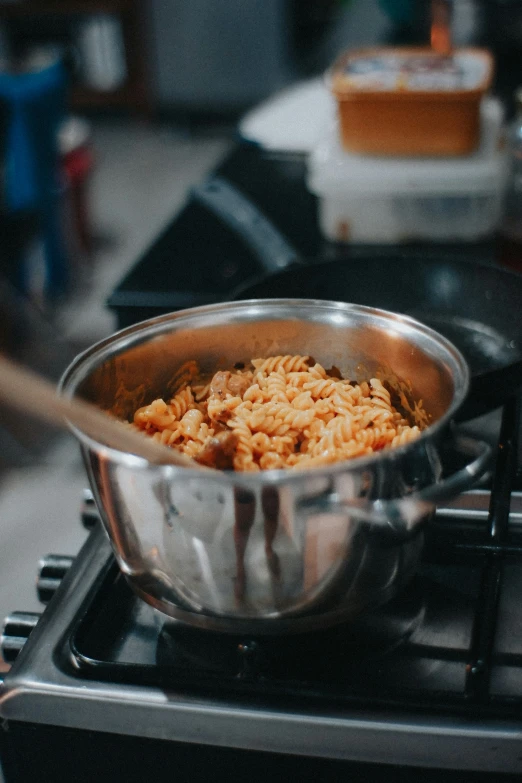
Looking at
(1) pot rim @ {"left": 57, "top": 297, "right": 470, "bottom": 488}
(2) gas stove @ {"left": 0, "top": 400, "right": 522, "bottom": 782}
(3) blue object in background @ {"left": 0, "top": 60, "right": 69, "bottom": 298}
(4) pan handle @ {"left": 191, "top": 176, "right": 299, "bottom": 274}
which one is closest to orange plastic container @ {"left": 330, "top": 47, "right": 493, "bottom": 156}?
(4) pan handle @ {"left": 191, "top": 176, "right": 299, "bottom": 274}

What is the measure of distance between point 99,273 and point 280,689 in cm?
320

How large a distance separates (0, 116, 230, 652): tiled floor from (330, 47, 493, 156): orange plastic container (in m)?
0.87

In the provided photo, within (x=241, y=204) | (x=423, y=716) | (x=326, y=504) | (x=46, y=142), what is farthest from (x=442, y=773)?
(x=46, y=142)

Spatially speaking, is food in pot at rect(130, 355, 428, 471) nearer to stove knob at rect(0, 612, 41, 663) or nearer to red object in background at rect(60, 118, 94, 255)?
stove knob at rect(0, 612, 41, 663)

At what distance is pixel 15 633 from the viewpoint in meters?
0.79

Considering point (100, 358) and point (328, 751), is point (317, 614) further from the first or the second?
point (100, 358)

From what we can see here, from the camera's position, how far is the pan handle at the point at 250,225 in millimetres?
1261

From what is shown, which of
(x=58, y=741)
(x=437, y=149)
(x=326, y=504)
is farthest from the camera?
(x=437, y=149)

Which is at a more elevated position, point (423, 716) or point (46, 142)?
point (423, 716)

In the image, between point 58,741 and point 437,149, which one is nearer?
point 58,741

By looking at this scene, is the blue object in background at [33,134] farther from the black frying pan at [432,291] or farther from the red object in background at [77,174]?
the black frying pan at [432,291]

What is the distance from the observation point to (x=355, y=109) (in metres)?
1.38

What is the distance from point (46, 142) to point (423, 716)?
280cm

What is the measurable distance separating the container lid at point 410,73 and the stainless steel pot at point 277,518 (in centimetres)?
70
